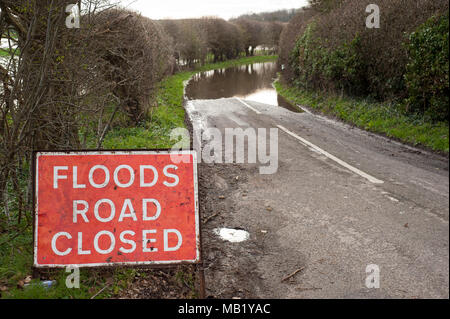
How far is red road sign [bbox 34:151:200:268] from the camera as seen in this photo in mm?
3727

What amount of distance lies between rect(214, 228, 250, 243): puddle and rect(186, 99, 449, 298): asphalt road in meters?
0.09

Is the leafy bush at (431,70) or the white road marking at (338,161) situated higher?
the leafy bush at (431,70)

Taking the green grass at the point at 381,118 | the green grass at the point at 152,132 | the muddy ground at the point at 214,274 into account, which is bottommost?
the muddy ground at the point at 214,274

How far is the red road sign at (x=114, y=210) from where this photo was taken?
3727mm

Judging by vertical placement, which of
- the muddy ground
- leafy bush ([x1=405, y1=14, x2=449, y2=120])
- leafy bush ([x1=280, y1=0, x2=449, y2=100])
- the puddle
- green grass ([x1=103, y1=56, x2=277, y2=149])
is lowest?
the muddy ground

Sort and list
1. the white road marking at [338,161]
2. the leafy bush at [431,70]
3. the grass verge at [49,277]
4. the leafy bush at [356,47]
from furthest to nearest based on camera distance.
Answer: the white road marking at [338,161] → the leafy bush at [356,47] → the grass verge at [49,277] → the leafy bush at [431,70]

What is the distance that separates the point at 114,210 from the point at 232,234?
1.82m

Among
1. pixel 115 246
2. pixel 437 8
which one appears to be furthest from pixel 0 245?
pixel 437 8

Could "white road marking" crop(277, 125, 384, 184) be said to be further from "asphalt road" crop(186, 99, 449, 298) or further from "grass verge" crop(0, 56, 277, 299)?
"grass verge" crop(0, 56, 277, 299)

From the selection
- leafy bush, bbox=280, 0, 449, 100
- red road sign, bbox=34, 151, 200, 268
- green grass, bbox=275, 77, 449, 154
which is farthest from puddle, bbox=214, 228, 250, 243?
leafy bush, bbox=280, 0, 449, 100

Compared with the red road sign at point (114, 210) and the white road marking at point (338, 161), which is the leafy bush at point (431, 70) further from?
the red road sign at point (114, 210)

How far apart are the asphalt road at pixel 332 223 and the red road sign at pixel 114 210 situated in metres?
0.73

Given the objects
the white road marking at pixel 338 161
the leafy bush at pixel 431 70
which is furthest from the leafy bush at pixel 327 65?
the leafy bush at pixel 431 70
